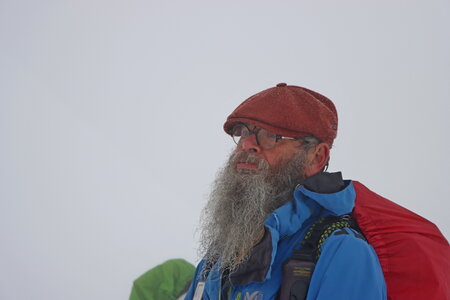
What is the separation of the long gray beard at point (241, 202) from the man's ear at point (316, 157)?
0.08 feet

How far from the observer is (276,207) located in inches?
51.4

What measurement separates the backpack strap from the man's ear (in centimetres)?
23

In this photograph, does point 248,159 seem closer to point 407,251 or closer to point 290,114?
point 290,114

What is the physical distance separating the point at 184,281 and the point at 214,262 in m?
1.93

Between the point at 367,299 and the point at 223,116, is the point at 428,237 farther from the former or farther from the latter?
the point at 223,116

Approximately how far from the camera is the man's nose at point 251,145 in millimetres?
1315

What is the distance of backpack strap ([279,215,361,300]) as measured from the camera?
3.29ft

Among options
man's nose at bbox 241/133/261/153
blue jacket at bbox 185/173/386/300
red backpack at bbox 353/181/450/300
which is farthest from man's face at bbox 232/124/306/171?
red backpack at bbox 353/181/450/300

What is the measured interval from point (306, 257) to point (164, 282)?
2321 mm

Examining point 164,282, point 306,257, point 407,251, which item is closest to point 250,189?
point 306,257

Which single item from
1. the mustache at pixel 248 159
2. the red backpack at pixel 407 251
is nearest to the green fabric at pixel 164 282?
the mustache at pixel 248 159

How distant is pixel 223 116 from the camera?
5480 mm

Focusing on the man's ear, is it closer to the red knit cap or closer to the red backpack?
the red knit cap

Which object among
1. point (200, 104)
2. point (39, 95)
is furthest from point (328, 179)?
point (200, 104)
